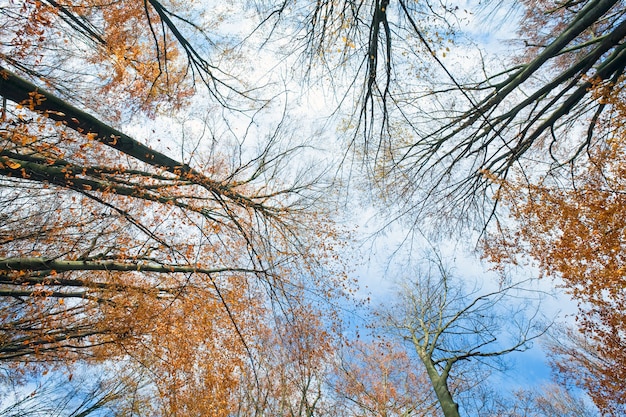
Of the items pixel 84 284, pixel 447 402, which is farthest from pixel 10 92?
pixel 447 402

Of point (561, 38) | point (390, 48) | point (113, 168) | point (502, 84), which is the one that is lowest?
point (390, 48)

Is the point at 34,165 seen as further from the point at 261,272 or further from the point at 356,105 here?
the point at 356,105

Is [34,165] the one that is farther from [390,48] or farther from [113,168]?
[390,48]

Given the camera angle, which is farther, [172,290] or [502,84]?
[172,290]

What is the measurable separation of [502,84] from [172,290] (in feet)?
23.1

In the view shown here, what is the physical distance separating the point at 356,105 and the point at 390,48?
823 millimetres

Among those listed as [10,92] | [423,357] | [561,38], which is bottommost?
[423,357]

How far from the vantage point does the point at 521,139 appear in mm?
5160

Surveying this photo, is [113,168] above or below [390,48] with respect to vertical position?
Result: above

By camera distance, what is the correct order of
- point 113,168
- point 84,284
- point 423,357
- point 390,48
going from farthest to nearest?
point 423,357 < point 84,284 < point 113,168 < point 390,48

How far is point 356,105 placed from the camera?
12.3 ft

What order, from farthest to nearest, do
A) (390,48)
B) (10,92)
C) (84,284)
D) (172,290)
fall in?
(172,290) < (84,284) < (10,92) < (390,48)

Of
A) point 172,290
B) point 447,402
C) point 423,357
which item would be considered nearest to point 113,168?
point 172,290

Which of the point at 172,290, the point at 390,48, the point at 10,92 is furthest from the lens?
the point at 172,290
